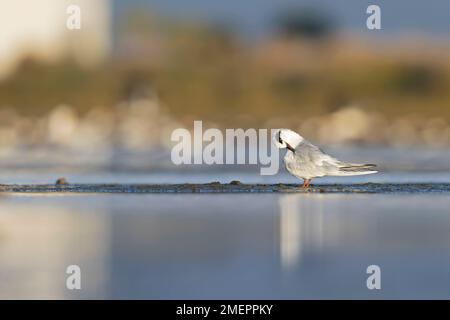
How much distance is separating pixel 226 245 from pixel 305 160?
4141 mm

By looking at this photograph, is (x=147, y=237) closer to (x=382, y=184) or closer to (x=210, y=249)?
(x=210, y=249)

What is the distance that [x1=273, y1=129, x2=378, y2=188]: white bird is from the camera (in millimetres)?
12828

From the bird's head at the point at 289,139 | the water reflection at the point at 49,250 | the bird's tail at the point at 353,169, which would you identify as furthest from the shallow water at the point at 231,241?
the bird's head at the point at 289,139

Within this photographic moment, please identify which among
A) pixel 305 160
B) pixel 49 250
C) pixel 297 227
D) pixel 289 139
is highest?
pixel 289 139

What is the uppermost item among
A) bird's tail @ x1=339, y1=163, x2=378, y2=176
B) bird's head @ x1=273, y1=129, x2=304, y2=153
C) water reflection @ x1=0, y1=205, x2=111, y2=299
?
bird's head @ x1=273, y1=129, x2=304, y2=153

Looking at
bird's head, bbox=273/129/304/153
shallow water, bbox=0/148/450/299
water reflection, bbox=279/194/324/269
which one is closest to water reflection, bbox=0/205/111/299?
shallow water, bbox=0/148/450/299

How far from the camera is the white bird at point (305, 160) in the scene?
42.1 feet

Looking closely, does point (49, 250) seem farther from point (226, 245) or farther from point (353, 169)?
point (353, 169)

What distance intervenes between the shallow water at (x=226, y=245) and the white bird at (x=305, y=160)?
0.48 metres

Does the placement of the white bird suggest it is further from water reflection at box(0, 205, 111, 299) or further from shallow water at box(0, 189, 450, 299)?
water reflection at box(0, 205, 111, 299)

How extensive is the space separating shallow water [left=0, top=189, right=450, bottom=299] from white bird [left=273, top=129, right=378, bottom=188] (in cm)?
48

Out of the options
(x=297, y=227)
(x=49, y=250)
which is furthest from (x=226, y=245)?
(x=49, y=250)

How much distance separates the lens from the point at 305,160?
12828 mm
